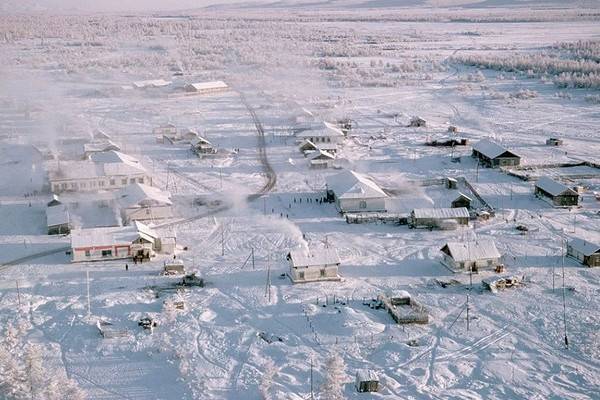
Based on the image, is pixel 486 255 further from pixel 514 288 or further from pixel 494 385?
pixel 494 385

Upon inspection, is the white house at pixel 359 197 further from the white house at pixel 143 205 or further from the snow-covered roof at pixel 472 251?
the white house at pixel 143 205

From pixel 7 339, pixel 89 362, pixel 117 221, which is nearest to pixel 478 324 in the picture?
pixel 89 362

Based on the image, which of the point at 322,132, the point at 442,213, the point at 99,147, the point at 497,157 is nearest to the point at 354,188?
the point at 442,213

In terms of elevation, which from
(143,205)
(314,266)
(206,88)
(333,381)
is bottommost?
(333,381)

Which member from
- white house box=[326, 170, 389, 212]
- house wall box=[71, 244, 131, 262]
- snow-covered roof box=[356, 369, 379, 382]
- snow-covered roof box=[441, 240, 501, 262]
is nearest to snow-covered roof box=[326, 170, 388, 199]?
white house box=[326, 170, 389, 212]

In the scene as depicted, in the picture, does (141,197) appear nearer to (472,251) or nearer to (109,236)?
(109,236)

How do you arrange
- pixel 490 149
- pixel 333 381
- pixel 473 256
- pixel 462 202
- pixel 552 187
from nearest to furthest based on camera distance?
pixel 333 381
pixel 473 256
pixel 462 202
pixel 552 187
pixel 490 149
